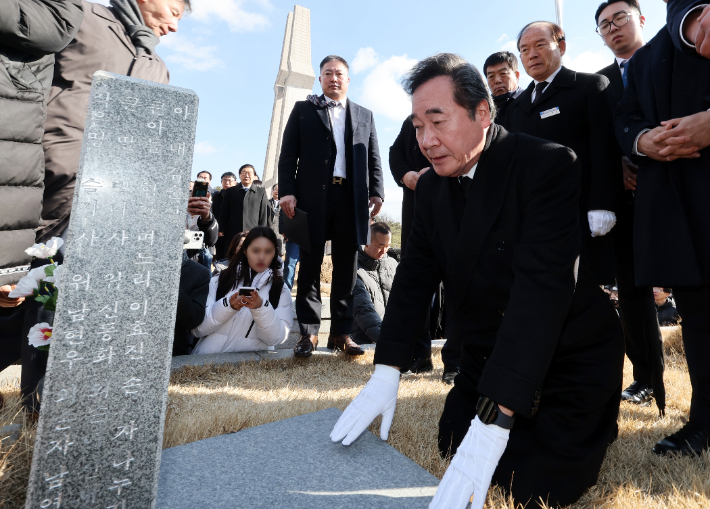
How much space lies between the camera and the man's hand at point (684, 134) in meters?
1.87

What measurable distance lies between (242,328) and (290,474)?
94.6 inches

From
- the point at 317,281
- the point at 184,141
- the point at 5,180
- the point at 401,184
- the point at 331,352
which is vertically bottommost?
the point at 331,352

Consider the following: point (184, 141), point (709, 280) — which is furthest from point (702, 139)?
point (184, 141)

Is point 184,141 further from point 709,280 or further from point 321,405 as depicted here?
point 709,280

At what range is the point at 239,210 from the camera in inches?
305

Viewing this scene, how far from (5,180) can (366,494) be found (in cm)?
194

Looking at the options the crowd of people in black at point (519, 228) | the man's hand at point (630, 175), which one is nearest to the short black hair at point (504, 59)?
the crowd of people in black at point (519, 228)

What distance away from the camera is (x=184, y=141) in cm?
165

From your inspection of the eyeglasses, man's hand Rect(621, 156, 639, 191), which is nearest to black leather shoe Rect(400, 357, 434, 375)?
man's hand Rect(621, 156, 639, 191)

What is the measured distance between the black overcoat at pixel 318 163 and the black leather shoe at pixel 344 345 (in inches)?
35.7

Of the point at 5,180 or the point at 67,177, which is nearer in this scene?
the point at 5,180

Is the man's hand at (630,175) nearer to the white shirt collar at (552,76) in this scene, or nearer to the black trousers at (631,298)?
the black trousers at (631,298)

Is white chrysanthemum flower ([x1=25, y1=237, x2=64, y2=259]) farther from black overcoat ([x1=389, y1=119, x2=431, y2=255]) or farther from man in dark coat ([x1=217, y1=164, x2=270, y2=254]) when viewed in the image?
man in dark coat ([x1=217, y1=164, x2=270, y2=254])

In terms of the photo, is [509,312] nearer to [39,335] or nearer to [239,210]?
[39,335]
